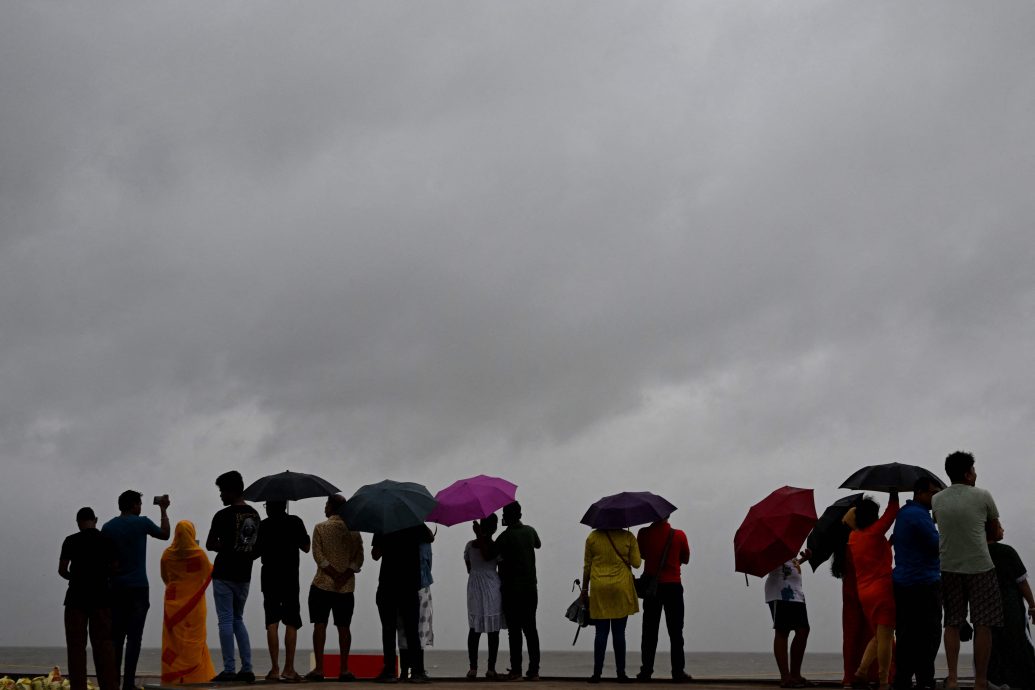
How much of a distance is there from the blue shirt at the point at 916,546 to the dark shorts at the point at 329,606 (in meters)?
6.13

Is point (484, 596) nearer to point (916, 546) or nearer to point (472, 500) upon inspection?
point (472, 500)

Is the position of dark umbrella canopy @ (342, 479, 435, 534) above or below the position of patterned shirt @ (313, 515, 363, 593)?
above

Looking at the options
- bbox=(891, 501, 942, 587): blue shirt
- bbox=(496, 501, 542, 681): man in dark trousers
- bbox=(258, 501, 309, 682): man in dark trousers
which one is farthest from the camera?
bbox=(496, 501, 542, 681): man in dark trousers

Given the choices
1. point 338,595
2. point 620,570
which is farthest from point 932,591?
point 338,595

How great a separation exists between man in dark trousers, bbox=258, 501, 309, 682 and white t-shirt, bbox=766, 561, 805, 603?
5332 mm

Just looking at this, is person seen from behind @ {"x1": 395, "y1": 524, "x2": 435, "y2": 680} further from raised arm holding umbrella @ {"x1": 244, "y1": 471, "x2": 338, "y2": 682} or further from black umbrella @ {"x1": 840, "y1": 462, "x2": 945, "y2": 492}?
black umbrella @ {"x1": 840, "y1": 462, "x2": 945, "y2": 492}

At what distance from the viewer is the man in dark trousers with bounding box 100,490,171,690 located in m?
12.7

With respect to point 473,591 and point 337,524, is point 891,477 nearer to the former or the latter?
point 473,591

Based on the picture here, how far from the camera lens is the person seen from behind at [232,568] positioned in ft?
42.1

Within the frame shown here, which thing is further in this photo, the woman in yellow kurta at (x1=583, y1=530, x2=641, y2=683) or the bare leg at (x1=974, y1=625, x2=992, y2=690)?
the woman in yellow kurta at (x1=583, y1=530, x2=641, y2=683)

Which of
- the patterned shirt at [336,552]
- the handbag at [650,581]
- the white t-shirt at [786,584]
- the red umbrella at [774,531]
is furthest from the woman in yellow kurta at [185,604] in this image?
the white t-shirt at [786,584]

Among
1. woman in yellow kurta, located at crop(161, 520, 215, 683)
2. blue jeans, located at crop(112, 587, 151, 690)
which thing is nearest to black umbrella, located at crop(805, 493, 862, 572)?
woman in yellow kurta, located at crop(161, 520, 215, 683)

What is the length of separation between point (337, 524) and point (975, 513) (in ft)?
22.7

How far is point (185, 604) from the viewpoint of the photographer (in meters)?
13.4
